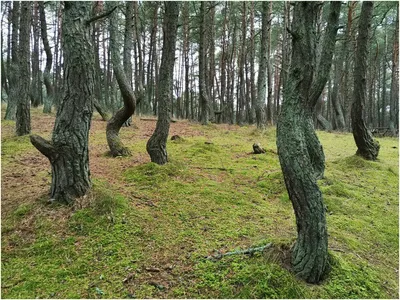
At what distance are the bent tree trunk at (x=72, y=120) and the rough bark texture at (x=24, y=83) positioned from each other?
16.5 ft

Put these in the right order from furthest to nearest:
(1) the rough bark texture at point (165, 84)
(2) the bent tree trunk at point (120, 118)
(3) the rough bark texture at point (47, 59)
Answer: (3) the rough bark texture at point (47, 59) < (2) the bent tree trunk at point (120, 118) < (1) the rough bark texture at point (165, 84)

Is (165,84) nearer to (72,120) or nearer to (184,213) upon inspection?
(72,120)

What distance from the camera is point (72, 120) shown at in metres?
3.78

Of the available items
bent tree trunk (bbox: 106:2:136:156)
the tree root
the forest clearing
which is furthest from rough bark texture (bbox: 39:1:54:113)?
the tree root

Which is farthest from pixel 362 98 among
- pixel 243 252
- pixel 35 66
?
pixel 35 66

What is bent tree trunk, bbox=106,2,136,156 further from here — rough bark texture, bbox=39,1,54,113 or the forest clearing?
rough bark texture, bbox=39,1,54,113

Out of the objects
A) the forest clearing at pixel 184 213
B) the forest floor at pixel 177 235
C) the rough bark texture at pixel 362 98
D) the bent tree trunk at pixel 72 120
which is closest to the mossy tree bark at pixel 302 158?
the forest clearing at pixel 184 213

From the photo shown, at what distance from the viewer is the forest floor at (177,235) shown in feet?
8.92

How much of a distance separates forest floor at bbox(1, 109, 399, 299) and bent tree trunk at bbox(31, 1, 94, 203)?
0.27 metres

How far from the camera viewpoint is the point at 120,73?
6.97 meters

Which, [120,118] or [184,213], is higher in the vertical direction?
[120,118]

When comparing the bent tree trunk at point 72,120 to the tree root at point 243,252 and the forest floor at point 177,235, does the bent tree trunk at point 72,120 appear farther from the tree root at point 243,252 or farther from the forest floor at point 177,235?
the tree root at point 243,252

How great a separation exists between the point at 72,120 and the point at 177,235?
6.34 ft

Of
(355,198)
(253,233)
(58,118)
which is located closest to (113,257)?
(253,233)
